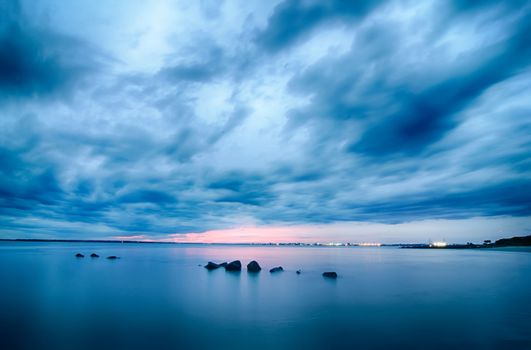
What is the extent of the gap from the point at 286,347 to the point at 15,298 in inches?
786

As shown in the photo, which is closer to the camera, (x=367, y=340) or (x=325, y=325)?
(x=367, y=340)

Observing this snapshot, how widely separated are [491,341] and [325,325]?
7003 mm

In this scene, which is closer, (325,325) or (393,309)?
(325,325)

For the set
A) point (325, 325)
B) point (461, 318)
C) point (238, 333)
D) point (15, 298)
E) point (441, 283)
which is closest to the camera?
point (238, 333)

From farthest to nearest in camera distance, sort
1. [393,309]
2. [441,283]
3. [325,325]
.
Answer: [441,283] < [393,309] < [325,325]

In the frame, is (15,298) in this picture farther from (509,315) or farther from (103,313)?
(509,315)

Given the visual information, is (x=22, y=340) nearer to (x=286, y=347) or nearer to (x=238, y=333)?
(x=238, y=333)

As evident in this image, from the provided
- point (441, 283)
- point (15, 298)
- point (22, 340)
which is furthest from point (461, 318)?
point (15, 298)

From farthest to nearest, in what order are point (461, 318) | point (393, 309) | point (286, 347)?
point (393, 309) → point (461, 318) → point (286, 347)

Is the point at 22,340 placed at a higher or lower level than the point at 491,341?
higher

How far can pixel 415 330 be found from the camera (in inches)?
536

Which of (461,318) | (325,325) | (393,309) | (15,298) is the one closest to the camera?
(325,325)

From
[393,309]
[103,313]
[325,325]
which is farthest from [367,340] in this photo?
[103,313]

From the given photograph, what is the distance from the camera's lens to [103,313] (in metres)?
16.4
